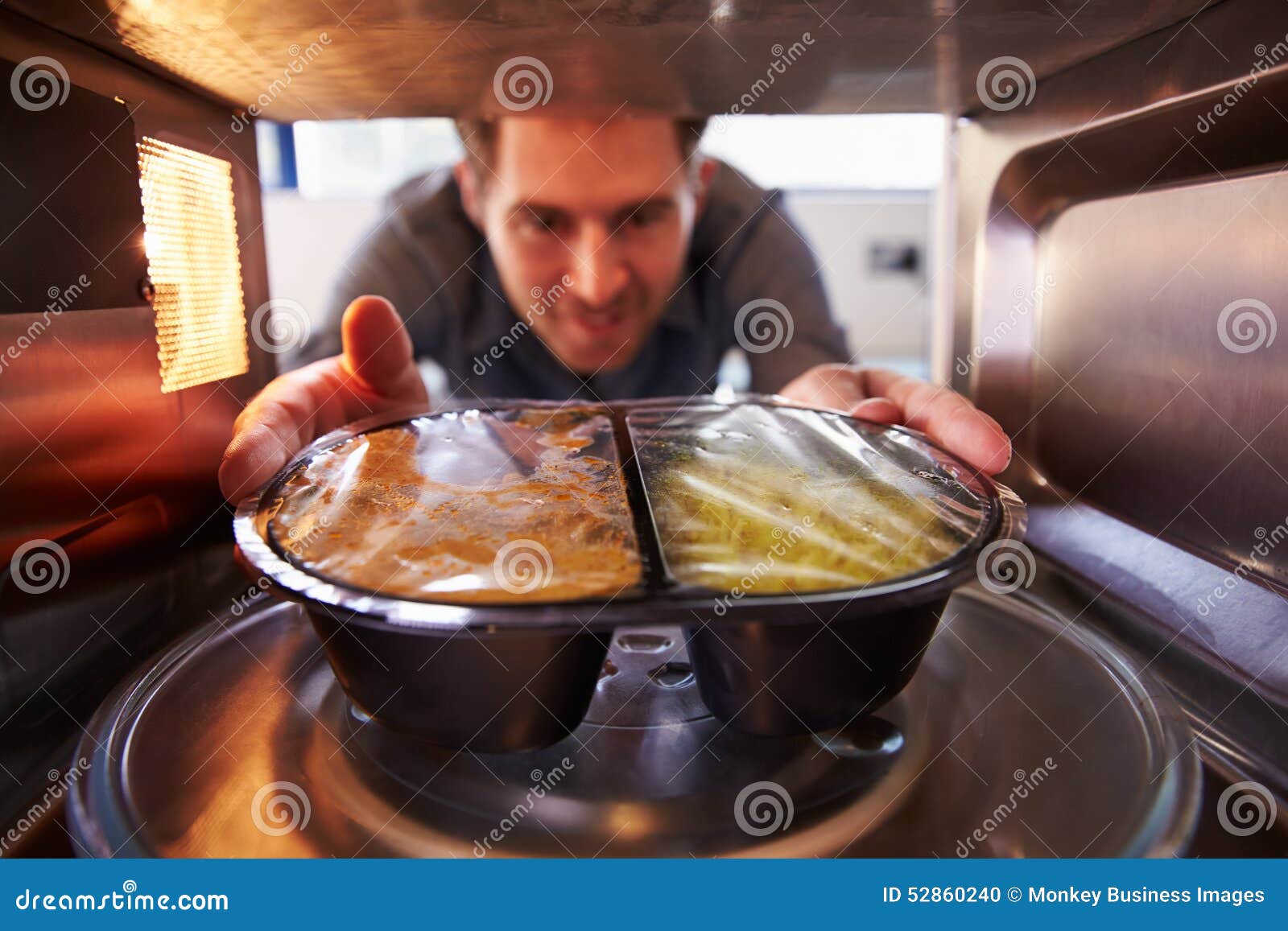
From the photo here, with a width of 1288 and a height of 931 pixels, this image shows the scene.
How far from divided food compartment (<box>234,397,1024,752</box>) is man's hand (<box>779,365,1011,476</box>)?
0.06 meters

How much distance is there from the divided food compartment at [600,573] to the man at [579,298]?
0.53 feet

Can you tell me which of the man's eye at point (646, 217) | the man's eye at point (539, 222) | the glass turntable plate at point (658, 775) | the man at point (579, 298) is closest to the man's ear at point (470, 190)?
the man at point (579, 298)

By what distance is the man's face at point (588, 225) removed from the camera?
141 cm

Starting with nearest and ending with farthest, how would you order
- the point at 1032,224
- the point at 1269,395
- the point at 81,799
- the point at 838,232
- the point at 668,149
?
the point at 81,799 → the point at 1269,395 → the point at 1032,224 → the point at 668,149 → the point at 838,232

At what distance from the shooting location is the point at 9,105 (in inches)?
24.7

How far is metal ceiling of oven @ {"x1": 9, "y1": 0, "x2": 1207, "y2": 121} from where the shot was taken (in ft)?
2.16

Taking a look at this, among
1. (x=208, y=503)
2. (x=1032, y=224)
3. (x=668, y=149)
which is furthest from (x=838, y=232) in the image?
(x=208, y=503)

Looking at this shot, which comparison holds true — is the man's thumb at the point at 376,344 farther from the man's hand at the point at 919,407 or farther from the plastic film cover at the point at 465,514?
the man's hand at the point at 919,407

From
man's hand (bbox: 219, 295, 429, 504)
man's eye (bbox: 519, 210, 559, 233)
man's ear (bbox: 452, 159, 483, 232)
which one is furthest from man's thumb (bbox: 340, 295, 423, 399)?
man's ear (bbox: 452, 159, 483, 232)

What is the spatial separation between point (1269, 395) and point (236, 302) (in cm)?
105

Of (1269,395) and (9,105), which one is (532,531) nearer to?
(9,105)

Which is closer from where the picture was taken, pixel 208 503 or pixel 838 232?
pixel 208 503

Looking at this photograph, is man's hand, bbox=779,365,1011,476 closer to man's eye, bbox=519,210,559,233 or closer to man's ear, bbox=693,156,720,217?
man's eye, bbox=519,210,559,233

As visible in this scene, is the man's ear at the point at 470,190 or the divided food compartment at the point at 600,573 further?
the man's ear at the point at 470,190
